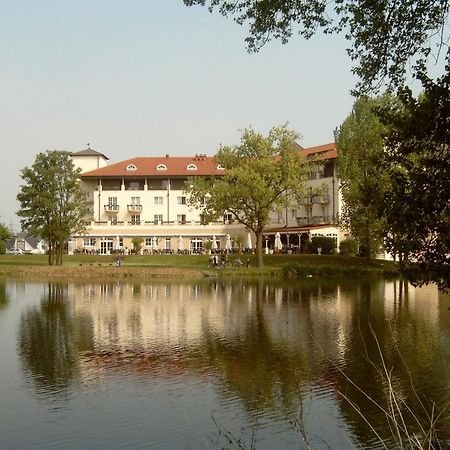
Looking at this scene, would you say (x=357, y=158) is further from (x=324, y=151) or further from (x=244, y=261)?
(x=324, y=151)

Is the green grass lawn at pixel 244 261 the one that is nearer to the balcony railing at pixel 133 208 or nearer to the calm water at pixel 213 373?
the balcony railing at pixel 133 208

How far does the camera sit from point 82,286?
42750 millimetres

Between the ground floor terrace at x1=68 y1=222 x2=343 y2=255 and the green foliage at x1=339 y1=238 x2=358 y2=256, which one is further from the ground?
the ground floor terrace at x1=68 y1=222 x2=343 y2=255

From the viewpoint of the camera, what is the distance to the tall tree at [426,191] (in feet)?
30.5

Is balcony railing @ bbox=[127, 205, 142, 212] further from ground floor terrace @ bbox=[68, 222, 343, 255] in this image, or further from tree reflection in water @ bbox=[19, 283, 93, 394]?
tree reflection in water @ bbox=[19, 283, 93, 394]

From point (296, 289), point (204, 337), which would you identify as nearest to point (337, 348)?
point (204, 337)

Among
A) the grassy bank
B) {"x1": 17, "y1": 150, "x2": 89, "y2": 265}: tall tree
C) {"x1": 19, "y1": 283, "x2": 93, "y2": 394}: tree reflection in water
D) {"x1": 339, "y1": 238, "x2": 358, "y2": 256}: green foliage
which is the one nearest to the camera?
{"x1": 19, "y1": 283, "x2": 93, "y2": 394}: tree reflection in water

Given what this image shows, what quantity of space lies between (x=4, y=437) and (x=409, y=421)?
23.7ft

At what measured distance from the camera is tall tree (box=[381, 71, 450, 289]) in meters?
9.30

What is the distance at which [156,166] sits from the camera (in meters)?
86.4

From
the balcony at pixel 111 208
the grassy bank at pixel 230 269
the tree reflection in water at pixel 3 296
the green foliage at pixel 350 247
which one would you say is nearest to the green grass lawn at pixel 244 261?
the grassy bank at pixel 230 269

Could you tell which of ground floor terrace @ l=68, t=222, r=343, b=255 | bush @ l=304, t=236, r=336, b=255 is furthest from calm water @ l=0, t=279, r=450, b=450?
ground floor terrace @ l=68, t=222, r=343, b=255

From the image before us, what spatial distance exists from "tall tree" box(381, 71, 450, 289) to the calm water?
66.7 inches

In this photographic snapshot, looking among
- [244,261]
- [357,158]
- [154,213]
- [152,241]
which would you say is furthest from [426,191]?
[154,213]
